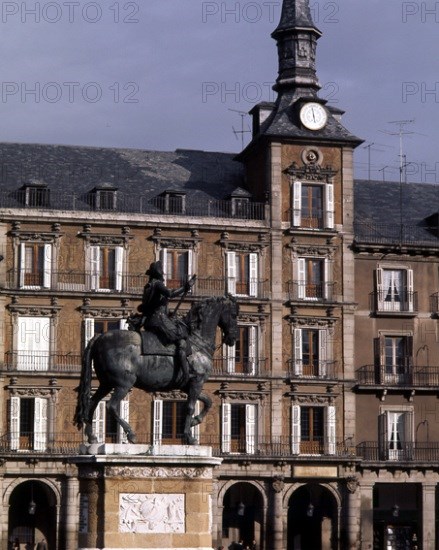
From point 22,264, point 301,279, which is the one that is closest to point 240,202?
point 301,279

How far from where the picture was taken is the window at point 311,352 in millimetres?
70875

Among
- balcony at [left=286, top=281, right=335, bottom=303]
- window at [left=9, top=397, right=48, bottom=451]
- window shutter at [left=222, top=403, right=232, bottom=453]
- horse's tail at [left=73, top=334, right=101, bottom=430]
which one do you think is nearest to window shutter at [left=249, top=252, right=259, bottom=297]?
balcony at [left=286, top=281, right=335, bottom=303]

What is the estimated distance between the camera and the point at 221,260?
7094 centimetres

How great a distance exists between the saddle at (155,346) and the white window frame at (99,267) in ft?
115

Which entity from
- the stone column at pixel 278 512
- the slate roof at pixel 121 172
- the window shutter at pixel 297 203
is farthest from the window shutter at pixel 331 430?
the slate roof at pixel 121 172

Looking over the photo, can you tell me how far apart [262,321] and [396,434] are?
8.83 meters

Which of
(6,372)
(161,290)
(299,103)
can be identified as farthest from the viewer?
(299,103)

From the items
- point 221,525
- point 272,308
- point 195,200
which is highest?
point 195,200

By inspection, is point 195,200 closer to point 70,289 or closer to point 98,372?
point 70,289

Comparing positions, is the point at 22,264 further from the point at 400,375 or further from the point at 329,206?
the point at 400,375

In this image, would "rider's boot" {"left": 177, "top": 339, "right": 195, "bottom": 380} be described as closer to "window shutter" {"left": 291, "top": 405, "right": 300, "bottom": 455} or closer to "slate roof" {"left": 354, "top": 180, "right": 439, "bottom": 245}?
"window shutter" {"left": 291, "top": 405, "right": 300, "bottom": 455}

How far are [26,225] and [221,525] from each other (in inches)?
665

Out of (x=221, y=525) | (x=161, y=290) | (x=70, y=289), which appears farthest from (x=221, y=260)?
(x=161, y=290)

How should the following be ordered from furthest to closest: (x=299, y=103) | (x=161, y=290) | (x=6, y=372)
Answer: (x=299, y=103) → (x=6, y=372) → (x=161, y=290)
